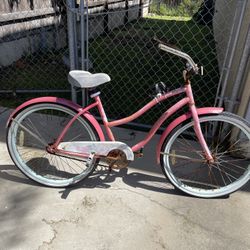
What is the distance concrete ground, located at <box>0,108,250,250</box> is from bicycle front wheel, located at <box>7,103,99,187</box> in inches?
4.4

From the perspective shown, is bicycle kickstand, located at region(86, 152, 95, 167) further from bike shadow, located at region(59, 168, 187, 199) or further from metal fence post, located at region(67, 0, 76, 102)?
metal fence post, located at region(67, 0, 76, 102)

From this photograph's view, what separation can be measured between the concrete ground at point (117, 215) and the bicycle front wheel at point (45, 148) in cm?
11

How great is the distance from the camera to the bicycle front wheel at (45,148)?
237 cm

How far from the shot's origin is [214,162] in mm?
2449

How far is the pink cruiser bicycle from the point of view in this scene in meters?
2.23

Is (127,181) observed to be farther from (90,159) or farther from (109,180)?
(90,159)

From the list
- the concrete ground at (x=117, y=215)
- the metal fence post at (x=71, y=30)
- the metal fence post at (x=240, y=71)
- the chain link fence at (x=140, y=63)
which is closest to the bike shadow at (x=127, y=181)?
→ the concrete ground at (x=117, y=215)

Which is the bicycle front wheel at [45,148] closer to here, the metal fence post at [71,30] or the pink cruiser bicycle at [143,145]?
the pink cruiser bicycle at [143,145]

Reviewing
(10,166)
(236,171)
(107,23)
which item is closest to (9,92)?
(10,166)

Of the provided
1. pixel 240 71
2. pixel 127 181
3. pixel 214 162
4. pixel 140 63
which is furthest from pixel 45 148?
pixel 140 63

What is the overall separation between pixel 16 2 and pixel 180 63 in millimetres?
3048

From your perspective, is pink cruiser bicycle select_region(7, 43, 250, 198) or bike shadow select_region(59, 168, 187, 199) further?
bike shadow select_region(59, 168, 187, 199)

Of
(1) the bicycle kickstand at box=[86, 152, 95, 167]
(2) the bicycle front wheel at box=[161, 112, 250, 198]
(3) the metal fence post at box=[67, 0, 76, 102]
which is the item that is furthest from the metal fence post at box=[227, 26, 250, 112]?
(3) the metal fence post at box=[67, 0, 76, 102]

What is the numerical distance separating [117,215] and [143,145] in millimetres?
567
